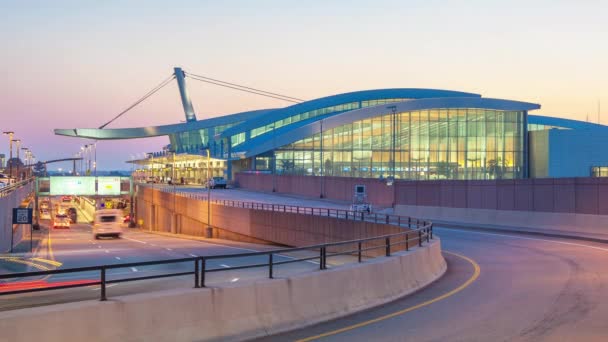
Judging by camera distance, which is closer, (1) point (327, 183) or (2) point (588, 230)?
(2) point (588, 230)

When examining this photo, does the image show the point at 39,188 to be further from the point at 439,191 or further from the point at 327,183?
the point at 439,191

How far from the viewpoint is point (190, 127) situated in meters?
150

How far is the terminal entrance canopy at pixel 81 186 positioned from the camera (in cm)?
9525

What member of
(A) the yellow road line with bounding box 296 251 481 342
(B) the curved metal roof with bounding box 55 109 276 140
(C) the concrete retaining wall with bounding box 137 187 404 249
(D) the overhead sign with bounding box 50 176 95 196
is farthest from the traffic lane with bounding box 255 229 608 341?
(B) the curved metal roof with bounding box 55 109 276 140

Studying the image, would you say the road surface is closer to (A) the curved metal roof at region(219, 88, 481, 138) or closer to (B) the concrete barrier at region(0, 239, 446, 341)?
(B) the concrete barrier at region(0, 239, 446, 341)

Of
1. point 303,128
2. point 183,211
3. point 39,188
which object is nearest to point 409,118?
point 303,128

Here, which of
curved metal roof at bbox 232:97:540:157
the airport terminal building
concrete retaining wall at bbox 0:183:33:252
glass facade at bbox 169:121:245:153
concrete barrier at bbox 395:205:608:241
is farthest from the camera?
glass facade at bbox 169:121:245:153

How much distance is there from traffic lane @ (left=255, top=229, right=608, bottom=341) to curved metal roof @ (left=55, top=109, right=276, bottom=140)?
131191 mm

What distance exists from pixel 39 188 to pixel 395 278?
9605 cm

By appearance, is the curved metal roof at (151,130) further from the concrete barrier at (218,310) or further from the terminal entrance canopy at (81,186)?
the concrete barrier at (218,310)

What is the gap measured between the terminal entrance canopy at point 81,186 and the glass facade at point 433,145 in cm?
3158

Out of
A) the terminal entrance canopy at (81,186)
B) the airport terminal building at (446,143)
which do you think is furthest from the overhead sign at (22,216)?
the airport terminal building at (446,143)

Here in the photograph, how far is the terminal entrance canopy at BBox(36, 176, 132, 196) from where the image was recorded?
95250 mm

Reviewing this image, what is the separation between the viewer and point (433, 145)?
301ft
